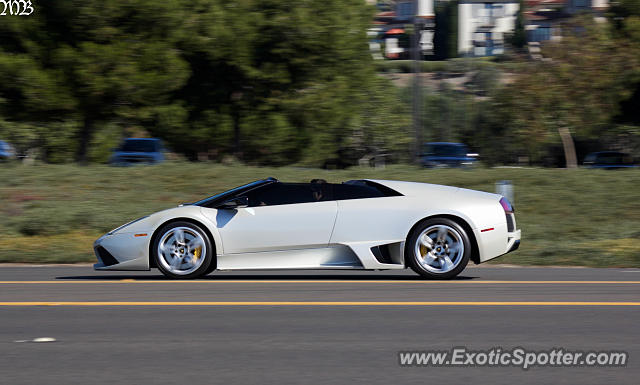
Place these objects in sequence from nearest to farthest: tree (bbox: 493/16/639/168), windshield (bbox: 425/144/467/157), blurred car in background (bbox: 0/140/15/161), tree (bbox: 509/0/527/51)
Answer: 1. blurred car in background (bbox: 0/140/15/161)
2. windshield (bbox: 425/144/467/157)
3. tree (bbox: 493/16/639/168)
4. tree (bbox: 509/0/527/51)

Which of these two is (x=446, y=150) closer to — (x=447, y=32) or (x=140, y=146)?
(x=140, y=146)

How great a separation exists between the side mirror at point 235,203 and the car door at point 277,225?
0.15 ft

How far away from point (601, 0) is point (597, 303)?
151 m

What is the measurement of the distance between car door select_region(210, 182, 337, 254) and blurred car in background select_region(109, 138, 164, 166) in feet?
71.3

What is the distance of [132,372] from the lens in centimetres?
526

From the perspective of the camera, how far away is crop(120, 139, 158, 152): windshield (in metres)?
31.9

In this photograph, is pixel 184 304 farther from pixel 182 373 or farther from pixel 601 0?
pixel 601 0

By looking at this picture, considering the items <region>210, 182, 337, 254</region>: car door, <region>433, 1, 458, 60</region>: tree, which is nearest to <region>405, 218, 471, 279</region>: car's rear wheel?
<region>210, 182, 337, 254</region>: car door

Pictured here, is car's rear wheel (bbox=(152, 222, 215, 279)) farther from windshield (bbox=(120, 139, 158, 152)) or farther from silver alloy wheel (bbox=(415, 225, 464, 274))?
windshield (bbox=(120, 139, 158, 152))

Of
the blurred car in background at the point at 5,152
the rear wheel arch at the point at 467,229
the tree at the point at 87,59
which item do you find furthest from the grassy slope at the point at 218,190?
the blurred car in background at the point at 5,152

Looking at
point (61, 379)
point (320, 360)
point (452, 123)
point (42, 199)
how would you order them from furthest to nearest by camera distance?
point (452, 123)
point (42, 199)
point (320, 360)
point (61, 379)

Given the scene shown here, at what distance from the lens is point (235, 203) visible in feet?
32.8

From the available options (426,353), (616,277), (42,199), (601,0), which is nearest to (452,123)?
(42,199)

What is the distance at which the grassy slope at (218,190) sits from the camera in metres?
13.1
